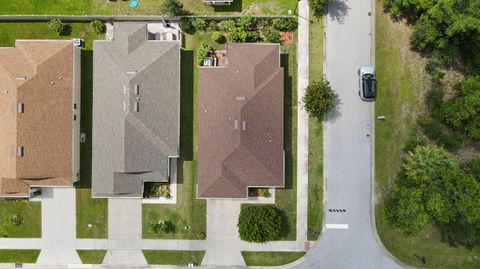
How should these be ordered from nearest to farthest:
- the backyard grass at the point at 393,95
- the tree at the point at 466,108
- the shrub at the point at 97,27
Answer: the tree at the point at 466,108 → the shrub at the point at 97,27 → the backyard grass at the point at 393,95

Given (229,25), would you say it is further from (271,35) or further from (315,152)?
(315,152)

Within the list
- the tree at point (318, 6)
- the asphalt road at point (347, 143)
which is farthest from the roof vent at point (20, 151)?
the tree at point (318, 6)

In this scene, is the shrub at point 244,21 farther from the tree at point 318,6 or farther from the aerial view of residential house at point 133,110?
the aerial view of residential house at point 133,110

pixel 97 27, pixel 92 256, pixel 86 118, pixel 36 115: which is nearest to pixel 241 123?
pixel 86 118

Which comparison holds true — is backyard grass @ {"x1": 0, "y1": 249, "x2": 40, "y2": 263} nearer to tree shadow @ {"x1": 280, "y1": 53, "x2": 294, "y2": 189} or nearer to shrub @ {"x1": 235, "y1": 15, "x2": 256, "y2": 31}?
tree shadow @ {"x1": 280, "y1": 53, "x2": 294, "y2": 189}

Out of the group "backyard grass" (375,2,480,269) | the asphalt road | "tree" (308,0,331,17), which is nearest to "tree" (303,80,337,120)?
the asphalt road

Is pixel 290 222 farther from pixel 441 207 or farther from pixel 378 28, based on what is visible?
pixel 378 28
